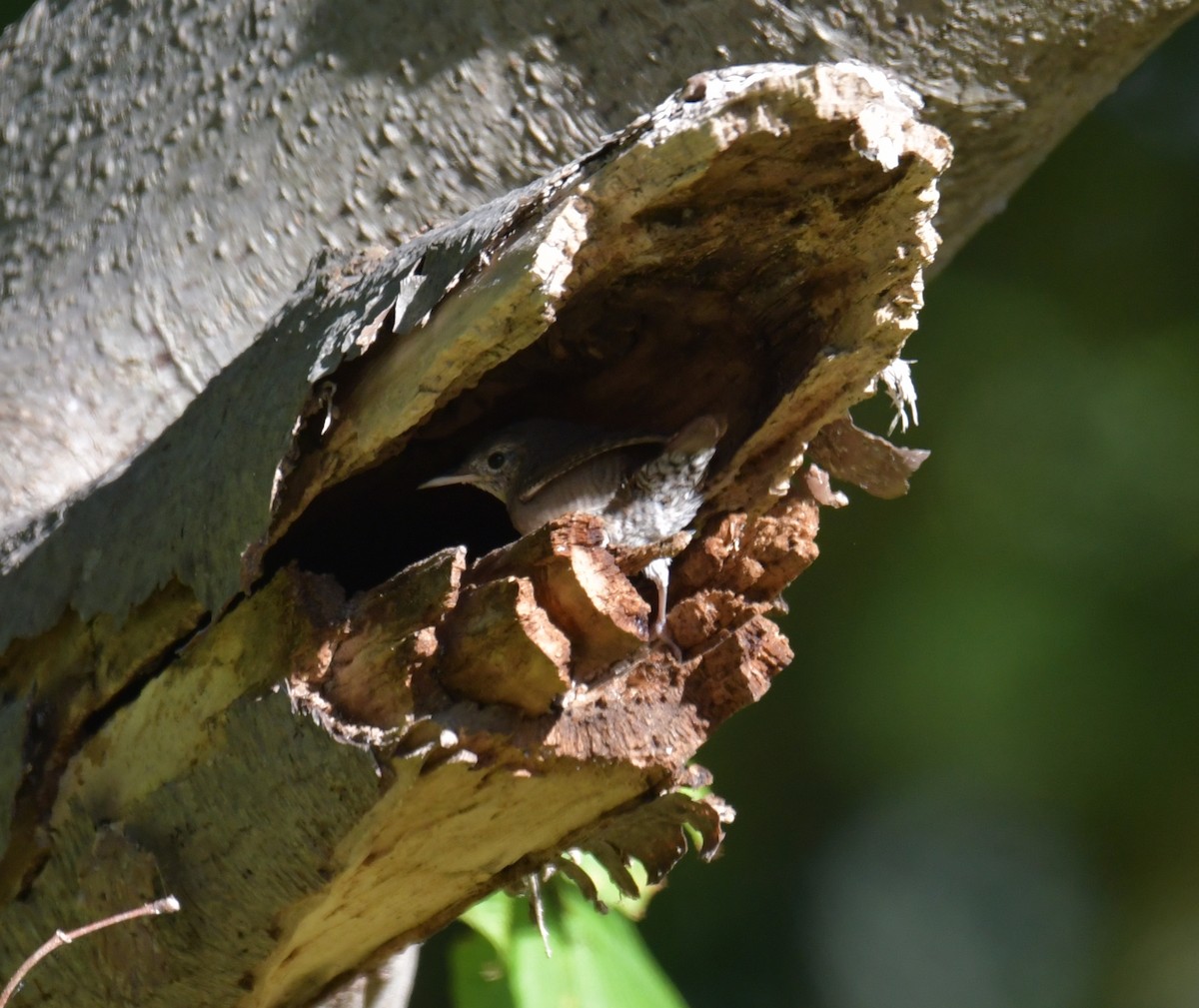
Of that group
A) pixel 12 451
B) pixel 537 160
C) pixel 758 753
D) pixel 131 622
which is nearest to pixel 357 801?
pixel 131 622

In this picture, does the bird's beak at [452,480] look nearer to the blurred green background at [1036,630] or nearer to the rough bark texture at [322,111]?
the rough bark texture at [322,111]

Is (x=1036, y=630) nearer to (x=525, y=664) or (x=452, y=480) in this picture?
(x=452, y=480)

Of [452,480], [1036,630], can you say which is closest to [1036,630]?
[1036,630]

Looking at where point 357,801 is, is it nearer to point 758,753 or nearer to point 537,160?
point 537,160

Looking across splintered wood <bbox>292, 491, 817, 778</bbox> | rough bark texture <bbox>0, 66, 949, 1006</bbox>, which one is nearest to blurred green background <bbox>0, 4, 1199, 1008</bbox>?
rough bark texture <bbox>0, 66, 949, 1006</bbox>

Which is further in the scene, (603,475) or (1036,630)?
(1036,630)

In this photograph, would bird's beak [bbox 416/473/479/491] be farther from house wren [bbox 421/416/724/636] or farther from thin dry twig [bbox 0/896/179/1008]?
thin dry twig [bbox 0/896/179/1008]

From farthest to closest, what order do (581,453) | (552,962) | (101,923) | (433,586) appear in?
(552,962)
(581,453)
(101,923)
(433,586)
